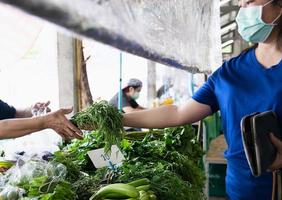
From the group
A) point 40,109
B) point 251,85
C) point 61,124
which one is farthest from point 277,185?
point 40,109

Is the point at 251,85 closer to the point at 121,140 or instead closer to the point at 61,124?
the point at 121,140

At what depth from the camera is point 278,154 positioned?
4.36 feet

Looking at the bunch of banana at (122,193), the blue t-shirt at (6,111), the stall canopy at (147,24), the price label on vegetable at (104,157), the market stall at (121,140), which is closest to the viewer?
the stall canopy at (147,24)

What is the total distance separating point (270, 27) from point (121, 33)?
0.87 m

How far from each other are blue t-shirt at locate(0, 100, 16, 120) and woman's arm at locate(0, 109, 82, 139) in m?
0.97

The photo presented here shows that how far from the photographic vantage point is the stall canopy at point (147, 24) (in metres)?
0.66

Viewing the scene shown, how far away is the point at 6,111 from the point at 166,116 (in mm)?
1327

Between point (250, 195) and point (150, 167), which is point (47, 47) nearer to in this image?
point (150, 167)

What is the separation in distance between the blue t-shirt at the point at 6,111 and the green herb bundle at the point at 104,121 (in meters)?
1.06

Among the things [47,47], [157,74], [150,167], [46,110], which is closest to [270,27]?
[150,167]

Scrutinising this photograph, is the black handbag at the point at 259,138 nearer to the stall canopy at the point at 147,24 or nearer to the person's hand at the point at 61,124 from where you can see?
the stall canopy at the point at 147,24

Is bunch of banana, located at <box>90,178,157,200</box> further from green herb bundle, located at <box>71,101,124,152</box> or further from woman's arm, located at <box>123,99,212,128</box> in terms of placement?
woman's arm, located at <box>123,99,212,128</box>

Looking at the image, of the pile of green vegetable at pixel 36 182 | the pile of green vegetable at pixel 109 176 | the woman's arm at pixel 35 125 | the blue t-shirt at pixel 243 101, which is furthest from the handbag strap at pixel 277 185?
the woman's arm at pixel 35 125

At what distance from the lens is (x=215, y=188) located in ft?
12.9
